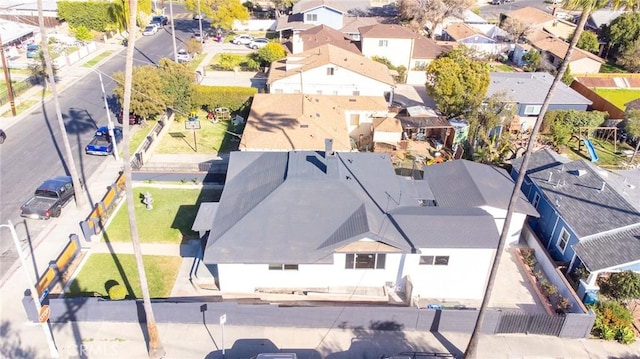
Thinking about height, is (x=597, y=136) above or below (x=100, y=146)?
above

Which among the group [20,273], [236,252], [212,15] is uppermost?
[212,15]

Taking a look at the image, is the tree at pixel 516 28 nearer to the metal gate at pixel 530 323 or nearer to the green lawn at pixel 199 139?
the green lawn at pixel 199 139

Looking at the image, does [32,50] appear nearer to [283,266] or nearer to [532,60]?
[283,266]

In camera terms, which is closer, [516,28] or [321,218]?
[321,218]

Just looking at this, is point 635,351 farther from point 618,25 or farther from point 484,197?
point 618,25

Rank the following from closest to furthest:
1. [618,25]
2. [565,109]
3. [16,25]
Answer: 1. [565,109]
2. [16,25]
3. [618,25]

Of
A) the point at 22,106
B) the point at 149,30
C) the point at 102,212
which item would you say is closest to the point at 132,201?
the point at 102,212

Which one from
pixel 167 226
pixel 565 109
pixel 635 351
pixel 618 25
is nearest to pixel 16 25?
pixel 167 226
